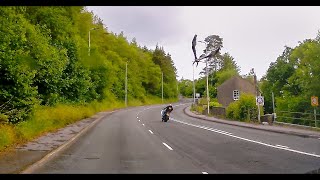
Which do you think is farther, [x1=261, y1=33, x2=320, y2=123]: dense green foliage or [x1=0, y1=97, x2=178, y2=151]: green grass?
[x1=261, y1=33, x2=320, y2=123]: dense green foliage

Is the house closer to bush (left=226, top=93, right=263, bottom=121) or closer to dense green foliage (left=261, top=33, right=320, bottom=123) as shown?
dense green foliage (left=261, top=33, right=320, bottom=123)

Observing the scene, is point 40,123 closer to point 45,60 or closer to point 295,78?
point 45,60

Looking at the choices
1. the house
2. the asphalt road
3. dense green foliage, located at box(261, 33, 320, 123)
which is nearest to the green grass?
the asphalt road

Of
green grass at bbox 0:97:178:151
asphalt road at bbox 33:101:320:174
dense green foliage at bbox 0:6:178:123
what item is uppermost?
dense green foliage at bbox 0:6:178:123

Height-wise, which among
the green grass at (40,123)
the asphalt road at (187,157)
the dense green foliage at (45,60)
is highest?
the dense green foliage at (45,60)

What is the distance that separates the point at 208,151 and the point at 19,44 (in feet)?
33.0

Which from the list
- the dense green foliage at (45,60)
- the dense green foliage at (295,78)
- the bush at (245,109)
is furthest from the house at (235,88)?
the bush at (245,109)

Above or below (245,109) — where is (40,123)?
below

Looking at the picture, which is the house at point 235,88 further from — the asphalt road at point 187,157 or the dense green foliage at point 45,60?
the asphalt road at point 187,157

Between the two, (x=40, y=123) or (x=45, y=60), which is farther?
(x=45, y=60)

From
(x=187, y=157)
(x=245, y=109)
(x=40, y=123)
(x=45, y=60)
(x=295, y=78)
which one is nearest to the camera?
(x=187, y=157)

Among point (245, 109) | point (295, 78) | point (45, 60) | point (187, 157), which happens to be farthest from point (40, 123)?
point (295, 78)
